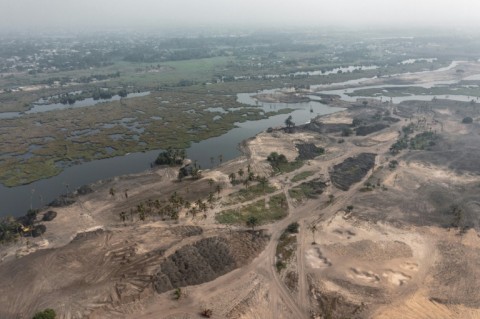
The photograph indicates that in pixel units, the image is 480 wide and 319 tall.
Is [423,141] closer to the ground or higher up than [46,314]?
higher up

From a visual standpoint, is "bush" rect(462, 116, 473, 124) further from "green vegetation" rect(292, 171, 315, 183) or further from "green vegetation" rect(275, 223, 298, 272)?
"green vegetation" rect(275, 223, 298, 272)

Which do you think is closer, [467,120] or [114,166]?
[114,166]

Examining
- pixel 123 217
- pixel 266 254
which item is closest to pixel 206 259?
pixel 266 254

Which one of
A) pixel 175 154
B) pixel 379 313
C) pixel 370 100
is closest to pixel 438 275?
pixel 379 313

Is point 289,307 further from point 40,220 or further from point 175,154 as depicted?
point 175,154

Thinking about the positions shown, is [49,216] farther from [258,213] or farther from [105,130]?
[105,130]

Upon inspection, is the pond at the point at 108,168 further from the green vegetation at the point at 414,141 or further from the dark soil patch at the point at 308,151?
the green vegetation at the point at 414,141

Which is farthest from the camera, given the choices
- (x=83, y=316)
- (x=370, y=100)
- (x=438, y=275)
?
(x=370, y=100)
